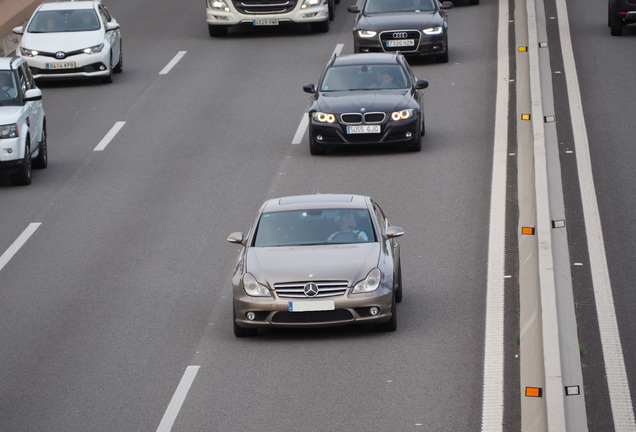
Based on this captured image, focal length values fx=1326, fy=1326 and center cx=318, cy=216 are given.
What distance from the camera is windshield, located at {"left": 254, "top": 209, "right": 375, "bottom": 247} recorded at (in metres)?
13.5

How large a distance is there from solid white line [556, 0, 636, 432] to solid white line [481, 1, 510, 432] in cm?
91

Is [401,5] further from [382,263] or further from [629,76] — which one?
[382,263]

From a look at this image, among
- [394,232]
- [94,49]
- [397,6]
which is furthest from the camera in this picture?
[397,6]

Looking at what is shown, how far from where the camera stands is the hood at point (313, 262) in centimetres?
1270

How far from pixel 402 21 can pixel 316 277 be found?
17248 mm

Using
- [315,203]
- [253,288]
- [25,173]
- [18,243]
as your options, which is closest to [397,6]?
[25,173]

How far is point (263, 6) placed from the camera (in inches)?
1286

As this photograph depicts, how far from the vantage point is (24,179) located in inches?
818

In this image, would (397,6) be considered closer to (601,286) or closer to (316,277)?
(601,286)

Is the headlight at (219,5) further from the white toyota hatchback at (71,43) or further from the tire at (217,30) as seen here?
the white toyota hatchback at (71,43)

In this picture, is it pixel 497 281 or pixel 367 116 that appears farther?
pixel 367 116

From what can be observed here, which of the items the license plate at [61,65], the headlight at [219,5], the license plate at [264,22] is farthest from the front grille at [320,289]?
the headlight at [219,5]

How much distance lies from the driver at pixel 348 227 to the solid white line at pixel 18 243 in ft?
15.8

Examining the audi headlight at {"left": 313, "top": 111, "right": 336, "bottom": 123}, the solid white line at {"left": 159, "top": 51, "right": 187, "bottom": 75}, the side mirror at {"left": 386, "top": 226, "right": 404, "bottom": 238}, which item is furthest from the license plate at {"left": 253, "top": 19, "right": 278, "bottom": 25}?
the side mirror at {"left": 386, "top": 226, "right": 404, "bottom": 238}
